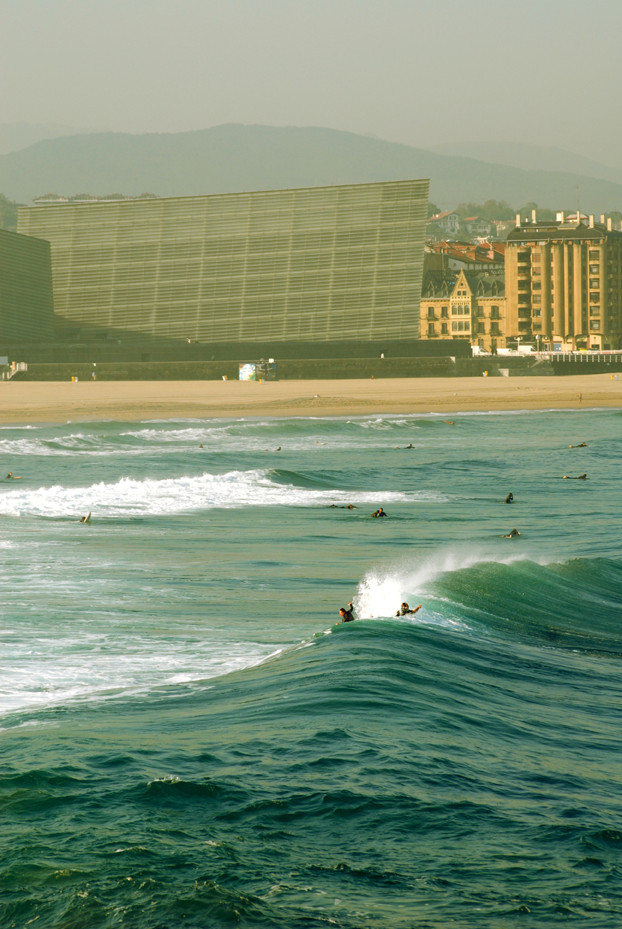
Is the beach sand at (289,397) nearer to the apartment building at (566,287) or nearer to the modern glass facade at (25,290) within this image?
the modern glass facade at (25,290)

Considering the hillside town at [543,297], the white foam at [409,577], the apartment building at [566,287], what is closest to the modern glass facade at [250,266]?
the hillside town at [543,297]

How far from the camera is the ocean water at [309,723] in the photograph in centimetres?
733

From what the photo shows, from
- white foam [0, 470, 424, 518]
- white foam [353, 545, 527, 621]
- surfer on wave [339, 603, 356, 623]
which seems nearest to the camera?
surfer on wave [339, 603, 356, 623]

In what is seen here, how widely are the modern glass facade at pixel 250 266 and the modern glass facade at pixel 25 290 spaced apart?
→ 2593 mm

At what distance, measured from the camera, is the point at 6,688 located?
39.2 feet

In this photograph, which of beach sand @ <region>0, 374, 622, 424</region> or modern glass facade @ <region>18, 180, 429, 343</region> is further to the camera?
modern glass facade @ <region>18, 180, 429, 343</region>

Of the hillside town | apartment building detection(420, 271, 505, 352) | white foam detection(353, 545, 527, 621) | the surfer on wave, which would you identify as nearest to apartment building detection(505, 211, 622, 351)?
the hillside town

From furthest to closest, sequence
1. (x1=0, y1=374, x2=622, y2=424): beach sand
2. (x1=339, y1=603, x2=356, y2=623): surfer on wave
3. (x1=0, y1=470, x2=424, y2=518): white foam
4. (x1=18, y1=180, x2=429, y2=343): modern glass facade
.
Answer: (x1=18, y1=180, x2=429, y2=343): modern glass facade
(x1=0, y1=374, x2=622, y2=424): beach sand
(x1=0, y1=470, x2=424, y2=518): white foam
(x1=339, y1=603, x2=356, y2=623): surfer on wave

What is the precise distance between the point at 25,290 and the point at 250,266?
20871mm

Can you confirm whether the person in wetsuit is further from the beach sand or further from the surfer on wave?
the beach sand

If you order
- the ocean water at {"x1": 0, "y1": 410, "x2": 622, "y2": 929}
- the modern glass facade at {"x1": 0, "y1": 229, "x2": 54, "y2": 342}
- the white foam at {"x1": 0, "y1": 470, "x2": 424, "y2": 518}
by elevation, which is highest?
the modern glass facade at {"x1": 0, "y1": 229, "x2": 54, "y2": 342}

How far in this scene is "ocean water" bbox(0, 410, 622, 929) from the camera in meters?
7.33

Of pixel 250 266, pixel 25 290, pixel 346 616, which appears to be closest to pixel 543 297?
pixel 250 266

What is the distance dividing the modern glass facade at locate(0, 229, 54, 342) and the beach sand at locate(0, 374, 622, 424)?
1945 centimetres
